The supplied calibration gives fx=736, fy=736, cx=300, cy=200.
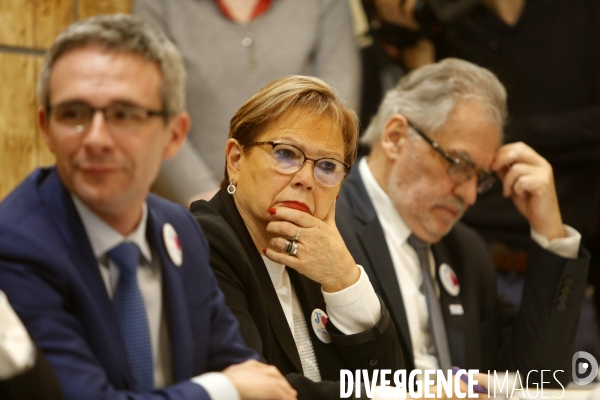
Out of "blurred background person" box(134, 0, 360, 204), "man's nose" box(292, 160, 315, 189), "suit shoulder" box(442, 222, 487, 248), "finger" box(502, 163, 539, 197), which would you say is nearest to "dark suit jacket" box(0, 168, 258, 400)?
"man's nose" box(292, 160, 315, 189)

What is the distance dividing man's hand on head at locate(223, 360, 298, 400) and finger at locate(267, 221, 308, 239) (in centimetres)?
29

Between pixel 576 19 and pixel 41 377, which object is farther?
pixel 576 19

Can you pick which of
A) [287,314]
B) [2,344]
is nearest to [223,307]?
[287,314]

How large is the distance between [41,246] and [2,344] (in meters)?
0.18

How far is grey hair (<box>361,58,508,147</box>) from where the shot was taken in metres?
2.28

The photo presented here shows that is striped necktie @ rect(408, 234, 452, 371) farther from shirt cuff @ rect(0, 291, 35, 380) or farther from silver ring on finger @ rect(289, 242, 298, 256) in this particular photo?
shirt cuff @ rect(0, 291, 35, 380)

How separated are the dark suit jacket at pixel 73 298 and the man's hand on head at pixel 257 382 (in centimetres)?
7

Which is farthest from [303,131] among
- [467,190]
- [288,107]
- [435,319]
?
[467,190]

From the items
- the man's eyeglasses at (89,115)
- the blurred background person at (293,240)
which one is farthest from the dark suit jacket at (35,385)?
the blurred background person at (293,240)

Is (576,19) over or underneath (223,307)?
over

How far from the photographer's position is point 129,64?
46.8 inches

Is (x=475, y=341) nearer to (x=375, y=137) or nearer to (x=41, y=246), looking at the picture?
(x=375, y=137)

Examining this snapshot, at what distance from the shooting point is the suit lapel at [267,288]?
154cm

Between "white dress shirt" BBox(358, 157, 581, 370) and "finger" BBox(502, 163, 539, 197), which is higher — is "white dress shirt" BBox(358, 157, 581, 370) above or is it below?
below
